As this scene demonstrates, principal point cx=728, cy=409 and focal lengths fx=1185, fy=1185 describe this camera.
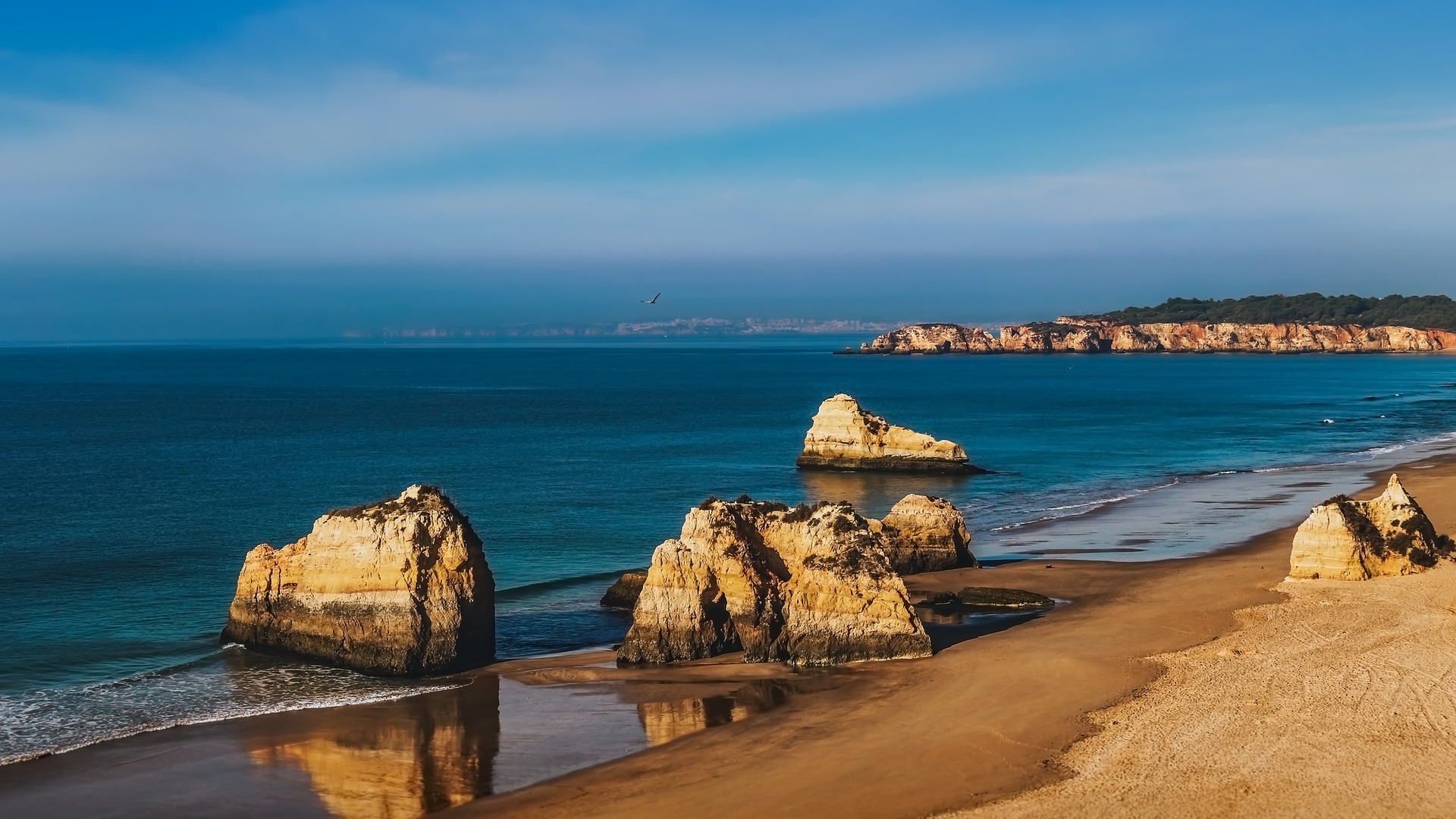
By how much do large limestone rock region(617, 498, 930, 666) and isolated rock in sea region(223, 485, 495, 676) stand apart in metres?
3.71

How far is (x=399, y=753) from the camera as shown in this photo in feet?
66.8

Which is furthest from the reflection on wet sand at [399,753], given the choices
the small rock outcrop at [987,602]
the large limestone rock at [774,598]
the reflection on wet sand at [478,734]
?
the small rock outcrop at [987,602]

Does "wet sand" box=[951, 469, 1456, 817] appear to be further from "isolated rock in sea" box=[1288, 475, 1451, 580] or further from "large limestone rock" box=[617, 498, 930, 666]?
"large limestone rock" box=[617, 498, 930, 666]

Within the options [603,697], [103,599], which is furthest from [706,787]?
[103,599]

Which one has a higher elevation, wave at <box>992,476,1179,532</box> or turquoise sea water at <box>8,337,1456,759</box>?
turquoise sea water at <box>8,337,1456,759</box>

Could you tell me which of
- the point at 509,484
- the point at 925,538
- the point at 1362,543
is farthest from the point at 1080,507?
the point at 509,484

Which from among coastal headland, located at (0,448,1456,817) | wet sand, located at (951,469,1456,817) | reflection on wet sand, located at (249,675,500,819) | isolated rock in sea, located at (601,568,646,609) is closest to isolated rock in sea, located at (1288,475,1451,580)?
coastal headland, located at (0,448,1456,817)

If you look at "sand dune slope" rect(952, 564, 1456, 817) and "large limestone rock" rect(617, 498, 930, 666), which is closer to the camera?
"sand dune slope" rect(952, 564, 1456, 817)

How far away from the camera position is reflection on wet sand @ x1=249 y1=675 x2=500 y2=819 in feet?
60.1

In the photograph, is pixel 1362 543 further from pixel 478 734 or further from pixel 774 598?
pixel 478 734

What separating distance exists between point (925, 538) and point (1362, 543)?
1169 cm

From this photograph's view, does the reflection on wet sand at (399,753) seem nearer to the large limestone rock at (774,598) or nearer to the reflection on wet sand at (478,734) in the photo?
the reflection on wet sand at (478,734)

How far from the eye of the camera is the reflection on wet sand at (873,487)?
174ft

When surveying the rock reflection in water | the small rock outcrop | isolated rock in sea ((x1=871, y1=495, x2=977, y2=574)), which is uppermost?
isolated rock in sea ((x1=871, y1=495, x2=977, y2=574))
